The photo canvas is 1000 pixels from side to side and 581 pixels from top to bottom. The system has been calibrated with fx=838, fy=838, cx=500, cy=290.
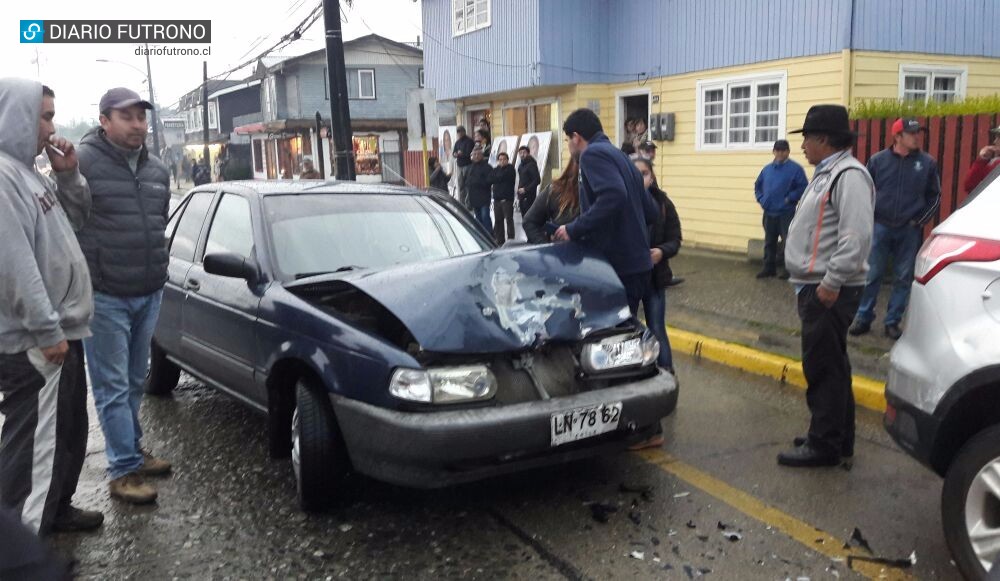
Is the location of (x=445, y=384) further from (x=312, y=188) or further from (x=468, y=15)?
(x=468, y=15)

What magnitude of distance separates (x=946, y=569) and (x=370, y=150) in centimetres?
3611

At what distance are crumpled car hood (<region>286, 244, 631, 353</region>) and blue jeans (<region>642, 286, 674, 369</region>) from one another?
896 millimetres

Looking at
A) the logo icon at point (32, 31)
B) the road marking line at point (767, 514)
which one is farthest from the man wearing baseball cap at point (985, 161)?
the logo icon at point (32, 31)

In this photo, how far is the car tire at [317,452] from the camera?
379cm

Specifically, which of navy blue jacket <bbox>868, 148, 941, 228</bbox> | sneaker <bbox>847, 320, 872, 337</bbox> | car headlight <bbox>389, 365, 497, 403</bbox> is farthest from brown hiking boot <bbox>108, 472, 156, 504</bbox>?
navy blue jacket <bbox>868, 148, 941, 228</bbox>

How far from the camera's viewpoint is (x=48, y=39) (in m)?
19.8

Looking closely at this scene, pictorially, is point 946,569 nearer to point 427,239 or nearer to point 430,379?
point 430,379

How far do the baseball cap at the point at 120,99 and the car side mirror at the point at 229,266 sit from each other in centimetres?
83

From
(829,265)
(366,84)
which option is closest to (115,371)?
(829,265)

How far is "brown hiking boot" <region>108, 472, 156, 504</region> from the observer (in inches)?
163

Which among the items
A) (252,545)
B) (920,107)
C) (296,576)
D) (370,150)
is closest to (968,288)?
(296,576)

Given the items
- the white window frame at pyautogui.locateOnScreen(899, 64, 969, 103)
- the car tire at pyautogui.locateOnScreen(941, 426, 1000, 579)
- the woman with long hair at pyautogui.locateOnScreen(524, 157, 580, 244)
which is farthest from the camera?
the white window frame at pyautogui.locateOnScreen(899, 64, 969, 103)

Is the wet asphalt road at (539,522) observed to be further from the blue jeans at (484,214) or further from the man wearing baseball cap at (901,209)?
the blue jeans at (484,214)

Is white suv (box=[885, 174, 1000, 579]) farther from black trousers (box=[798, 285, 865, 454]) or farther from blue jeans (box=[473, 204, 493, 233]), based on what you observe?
blue jeans (box=[473, 204, 493, 233])
